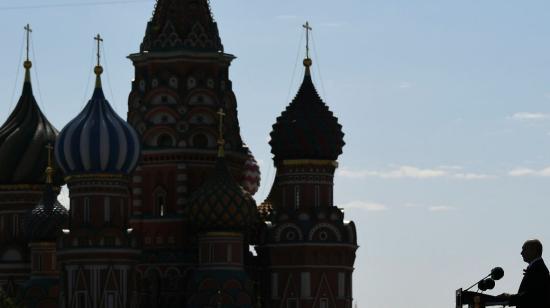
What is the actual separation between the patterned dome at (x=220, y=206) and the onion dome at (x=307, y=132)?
3.41 metres

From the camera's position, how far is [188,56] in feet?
203

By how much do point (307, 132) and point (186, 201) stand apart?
17.2 ft

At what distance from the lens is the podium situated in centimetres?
1166

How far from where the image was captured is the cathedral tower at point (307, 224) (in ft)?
198

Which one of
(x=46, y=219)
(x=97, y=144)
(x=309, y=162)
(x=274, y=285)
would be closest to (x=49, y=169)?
(x=46, y=219)

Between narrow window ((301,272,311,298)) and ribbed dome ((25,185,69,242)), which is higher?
ribbed dome ((25,185,69,242))

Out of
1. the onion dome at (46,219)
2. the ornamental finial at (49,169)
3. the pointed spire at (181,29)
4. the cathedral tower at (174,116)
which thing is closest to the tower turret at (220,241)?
the cathedral tower at (174,116)

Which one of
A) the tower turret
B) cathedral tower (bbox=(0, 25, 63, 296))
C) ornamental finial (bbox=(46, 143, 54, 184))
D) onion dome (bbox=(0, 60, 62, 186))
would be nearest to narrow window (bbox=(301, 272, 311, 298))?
the tower turret

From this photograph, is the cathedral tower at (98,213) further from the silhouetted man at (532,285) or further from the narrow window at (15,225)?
the silhouetted man at (532,285)

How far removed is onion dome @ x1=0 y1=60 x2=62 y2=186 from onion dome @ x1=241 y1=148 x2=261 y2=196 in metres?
7.81

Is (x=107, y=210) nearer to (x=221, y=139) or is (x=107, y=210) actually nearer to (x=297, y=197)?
(x=221, y=139)

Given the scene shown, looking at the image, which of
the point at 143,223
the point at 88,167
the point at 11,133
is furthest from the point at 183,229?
the point at 11,133

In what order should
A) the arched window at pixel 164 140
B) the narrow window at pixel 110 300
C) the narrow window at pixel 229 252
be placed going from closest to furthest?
the narrow window at pixel 110 300 → the narrow window at pixel 229 252 → the arched window at pixel 164 140

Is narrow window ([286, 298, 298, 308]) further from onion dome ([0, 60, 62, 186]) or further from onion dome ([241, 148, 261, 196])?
onion dome ([0, 60, 62, 186])
